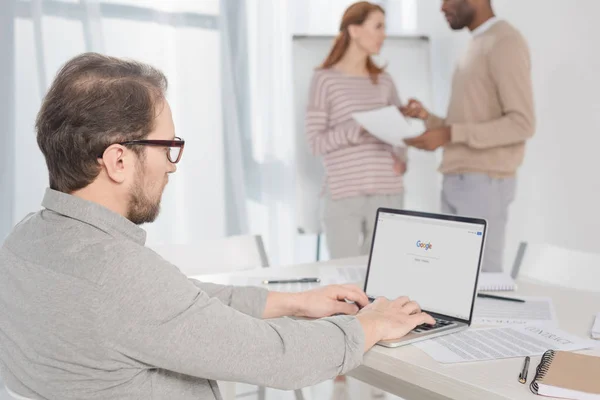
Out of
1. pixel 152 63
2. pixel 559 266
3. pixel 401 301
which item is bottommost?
pixel 559 266

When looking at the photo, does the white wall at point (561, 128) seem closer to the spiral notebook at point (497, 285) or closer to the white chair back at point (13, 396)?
the spiral notebook at point (497, 285)

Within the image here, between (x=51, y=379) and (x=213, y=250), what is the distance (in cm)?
146

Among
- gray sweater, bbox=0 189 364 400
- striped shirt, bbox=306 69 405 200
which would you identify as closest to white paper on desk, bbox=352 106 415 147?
striped shirt, bbox=306 69 405 200

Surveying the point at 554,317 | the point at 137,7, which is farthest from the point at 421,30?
the point at 554,317

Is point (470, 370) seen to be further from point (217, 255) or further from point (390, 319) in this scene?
point (217, 255)

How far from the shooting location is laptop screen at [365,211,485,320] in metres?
1.66

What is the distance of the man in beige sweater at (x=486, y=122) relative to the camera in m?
3.36

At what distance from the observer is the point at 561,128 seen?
164 inches

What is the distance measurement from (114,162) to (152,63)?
2635 mm

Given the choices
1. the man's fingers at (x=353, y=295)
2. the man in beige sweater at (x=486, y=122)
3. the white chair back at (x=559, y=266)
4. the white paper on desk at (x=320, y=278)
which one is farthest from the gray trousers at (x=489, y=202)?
the man's fingers at (x=353, y=295)

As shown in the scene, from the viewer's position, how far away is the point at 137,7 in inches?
145

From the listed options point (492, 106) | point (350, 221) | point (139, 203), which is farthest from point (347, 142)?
point (139, 203)

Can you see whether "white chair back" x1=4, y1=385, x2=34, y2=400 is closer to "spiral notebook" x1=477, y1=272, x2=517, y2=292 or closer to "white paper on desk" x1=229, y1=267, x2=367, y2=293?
"white paper on desk" x1=229, y1=267, x2=367, y2=293

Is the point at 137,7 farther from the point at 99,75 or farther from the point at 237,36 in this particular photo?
the point at 99,75
